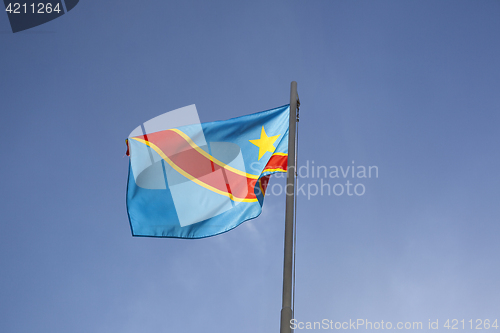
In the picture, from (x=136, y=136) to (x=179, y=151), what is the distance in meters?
1.34

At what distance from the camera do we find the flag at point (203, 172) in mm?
11023

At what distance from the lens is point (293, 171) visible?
812 cm

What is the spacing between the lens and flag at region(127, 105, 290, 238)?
11.0 m

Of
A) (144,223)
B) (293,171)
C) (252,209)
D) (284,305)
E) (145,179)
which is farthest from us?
(145,179)

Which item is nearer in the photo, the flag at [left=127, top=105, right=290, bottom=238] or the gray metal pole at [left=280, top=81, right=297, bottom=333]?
the gray metal pole at [left=280, top=81, right=297, bottom=333]

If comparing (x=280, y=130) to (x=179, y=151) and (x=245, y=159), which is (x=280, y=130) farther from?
(x=179, y=151)

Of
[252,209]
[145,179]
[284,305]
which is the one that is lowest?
[284,305]

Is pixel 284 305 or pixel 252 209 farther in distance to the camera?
pixel 252 209

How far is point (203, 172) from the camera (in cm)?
1229

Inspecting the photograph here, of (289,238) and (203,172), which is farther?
(203,172)

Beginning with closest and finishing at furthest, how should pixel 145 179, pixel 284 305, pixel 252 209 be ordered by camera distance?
pixel 284 305
pixel 252 209
pixel 145 179

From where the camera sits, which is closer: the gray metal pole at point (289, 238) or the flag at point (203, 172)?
the gray metal pole at point (289, 238)

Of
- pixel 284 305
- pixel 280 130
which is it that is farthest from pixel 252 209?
pixel 284 305

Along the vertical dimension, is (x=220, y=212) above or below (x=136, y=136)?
below
